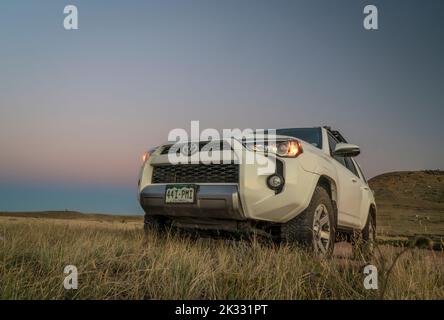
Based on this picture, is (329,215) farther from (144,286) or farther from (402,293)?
(144,286)

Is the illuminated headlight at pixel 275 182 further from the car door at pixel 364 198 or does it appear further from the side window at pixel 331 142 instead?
the car door at pixel 364 198

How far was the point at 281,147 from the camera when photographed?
415cm

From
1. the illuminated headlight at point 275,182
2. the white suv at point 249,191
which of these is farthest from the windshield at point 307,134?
the illuminated headlight at point 275,182

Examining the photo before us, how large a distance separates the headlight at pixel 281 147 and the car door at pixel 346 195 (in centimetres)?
120

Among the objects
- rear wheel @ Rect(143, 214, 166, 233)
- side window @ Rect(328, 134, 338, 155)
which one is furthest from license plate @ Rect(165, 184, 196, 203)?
side window @ Rect(328, 134, 338, 155)

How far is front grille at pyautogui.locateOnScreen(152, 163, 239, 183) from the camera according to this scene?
13.6 feet

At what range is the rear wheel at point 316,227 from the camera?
4.15 metres

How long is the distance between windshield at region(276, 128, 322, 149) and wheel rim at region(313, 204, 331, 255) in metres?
1.10

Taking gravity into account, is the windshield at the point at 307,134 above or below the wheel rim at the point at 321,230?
above

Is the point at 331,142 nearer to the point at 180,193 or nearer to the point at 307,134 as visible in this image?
the point at 307,134

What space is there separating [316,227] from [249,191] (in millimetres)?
1020

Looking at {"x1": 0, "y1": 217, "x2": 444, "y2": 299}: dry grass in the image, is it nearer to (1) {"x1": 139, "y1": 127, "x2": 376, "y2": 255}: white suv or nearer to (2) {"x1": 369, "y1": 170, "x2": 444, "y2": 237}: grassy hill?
(1) {"x1": 139, "y1": 127, "x2": 376, "y2": 255}: white suv
